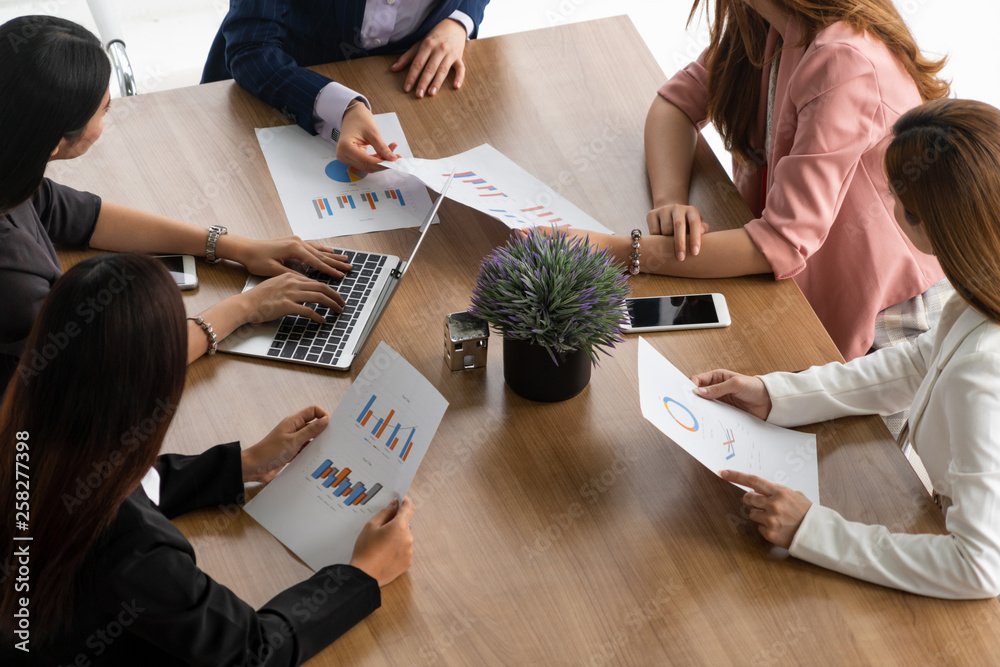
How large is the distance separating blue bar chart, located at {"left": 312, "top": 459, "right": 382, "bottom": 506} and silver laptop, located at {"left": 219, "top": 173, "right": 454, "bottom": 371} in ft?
0.62

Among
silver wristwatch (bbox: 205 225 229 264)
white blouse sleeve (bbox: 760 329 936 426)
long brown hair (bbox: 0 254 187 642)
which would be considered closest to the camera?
long brown hair (bbox: 0 254 187 642)

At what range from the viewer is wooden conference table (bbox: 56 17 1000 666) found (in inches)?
38.4

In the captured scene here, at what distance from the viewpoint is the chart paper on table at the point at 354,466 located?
106 cm

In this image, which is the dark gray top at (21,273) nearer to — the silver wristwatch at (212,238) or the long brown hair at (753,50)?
the silver wristwatch at (212,238)

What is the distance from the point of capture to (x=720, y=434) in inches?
46.1

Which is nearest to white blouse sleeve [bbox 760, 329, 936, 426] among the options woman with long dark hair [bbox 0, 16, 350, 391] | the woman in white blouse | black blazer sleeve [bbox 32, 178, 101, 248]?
the woman in white blouse

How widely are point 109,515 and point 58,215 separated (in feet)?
2.29

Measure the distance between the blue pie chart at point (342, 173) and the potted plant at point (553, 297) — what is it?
1.78ft

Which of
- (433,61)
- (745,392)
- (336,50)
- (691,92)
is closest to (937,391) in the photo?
(745,392)

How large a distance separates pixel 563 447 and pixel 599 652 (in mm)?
292

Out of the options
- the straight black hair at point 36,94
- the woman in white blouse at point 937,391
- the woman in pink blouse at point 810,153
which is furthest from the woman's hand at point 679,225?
the straight black hair at point 36,94

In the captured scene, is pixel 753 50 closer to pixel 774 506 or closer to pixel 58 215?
pixel 774 506

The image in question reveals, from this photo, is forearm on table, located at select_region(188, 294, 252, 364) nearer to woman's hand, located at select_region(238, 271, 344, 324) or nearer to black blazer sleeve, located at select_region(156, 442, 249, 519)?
woman's hand, located at select_region(238, 271, 344, 324)

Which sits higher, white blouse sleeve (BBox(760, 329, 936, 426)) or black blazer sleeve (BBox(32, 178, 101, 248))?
black blazer sleeve (BBox(32, 178, 101, 248))
